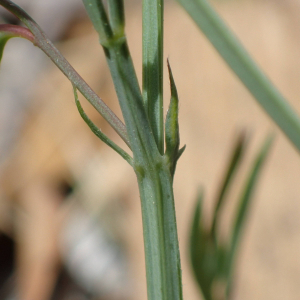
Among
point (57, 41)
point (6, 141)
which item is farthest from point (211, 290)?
point (57, 41)

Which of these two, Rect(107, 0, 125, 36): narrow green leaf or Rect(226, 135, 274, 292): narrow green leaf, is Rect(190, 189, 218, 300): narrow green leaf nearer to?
Rect(226, 135, 274, 292): narrow green leaf

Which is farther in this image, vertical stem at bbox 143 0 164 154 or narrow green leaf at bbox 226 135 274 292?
narrow green leaf at bbox 226 135 274 292

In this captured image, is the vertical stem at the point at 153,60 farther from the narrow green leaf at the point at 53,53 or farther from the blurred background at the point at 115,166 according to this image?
the blurred background at the point at 115,166

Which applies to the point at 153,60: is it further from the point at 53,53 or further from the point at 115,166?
the point at 115,166

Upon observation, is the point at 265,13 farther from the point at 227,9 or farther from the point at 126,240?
the point at 126,240

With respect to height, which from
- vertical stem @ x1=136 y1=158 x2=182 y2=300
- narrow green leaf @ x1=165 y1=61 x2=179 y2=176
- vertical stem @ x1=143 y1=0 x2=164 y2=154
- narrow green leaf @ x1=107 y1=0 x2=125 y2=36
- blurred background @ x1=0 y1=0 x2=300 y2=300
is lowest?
vertical stem @ x1=136 y1=158 x2=182 y2=300

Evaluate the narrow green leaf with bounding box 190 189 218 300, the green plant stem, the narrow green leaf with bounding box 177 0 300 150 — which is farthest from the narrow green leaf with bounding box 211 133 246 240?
the narrow green leaf with bounding box 177 0 300 150
